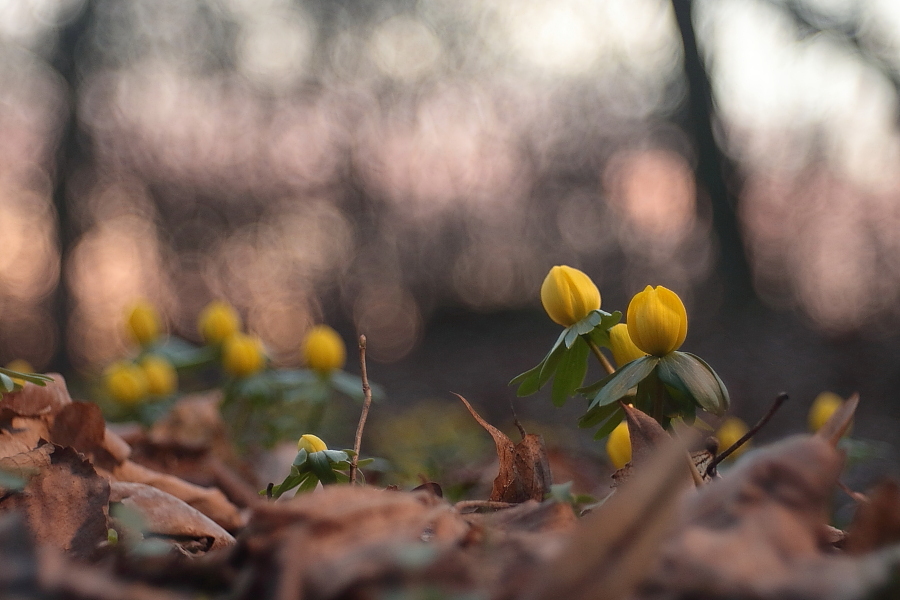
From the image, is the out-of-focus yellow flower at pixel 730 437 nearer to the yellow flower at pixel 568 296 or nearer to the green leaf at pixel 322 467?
the yellow flower at pixel 568 296

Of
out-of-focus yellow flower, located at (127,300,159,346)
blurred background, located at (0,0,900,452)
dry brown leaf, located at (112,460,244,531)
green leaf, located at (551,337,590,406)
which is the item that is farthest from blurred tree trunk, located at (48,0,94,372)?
green leaf, located at (551,337,590,406)

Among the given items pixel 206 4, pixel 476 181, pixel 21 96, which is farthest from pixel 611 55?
pixel 21 96

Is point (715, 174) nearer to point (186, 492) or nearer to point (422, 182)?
point (422, 182)

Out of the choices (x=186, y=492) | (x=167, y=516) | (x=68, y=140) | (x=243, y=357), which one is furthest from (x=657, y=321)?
(x=68, y=140)

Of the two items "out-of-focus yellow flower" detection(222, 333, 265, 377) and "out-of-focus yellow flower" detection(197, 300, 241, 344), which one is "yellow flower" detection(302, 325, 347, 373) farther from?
"out-of-focus yellow flower" detection(197, 300, 241, 344)

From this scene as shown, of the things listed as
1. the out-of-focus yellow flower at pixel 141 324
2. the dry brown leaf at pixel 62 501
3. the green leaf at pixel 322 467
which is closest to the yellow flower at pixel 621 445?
the green leaf at pixel 322 467

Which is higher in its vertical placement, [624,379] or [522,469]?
[624,379]
